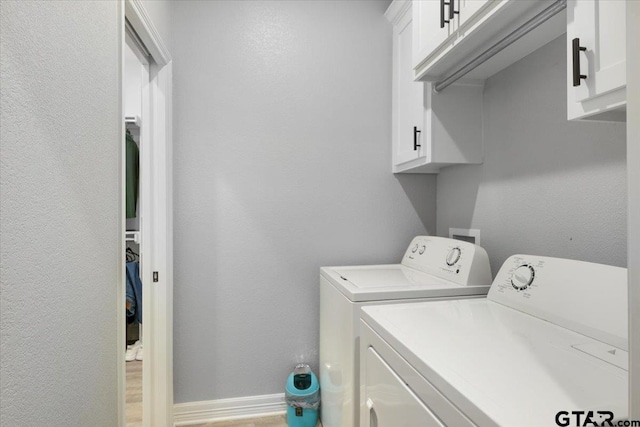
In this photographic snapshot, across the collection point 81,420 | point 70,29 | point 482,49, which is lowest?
point 81,420

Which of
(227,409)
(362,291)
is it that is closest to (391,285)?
(362,291)

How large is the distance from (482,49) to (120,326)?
1655 millimetres

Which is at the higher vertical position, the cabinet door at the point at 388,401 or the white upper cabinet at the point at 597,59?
the white upper cabinet at the point at 597,59

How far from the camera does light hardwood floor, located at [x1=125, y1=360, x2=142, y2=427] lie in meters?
1.98

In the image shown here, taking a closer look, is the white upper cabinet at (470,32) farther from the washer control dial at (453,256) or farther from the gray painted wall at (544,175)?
the washer control dial at (453,256)

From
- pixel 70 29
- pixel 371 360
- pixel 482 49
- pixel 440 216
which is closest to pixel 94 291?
pixel 70 29

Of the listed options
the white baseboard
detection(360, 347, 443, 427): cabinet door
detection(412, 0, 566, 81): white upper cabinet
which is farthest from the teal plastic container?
detection(412, 0, 566, 81): white upper cabinet

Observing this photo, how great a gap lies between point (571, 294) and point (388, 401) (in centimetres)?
63

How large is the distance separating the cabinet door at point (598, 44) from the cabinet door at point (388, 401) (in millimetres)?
832

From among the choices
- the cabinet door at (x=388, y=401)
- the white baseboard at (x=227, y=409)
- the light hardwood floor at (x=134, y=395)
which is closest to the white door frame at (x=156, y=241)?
the white baseboard at (x=227, y=409)

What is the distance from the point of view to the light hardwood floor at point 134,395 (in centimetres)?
198

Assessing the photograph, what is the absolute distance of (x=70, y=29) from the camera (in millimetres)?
816

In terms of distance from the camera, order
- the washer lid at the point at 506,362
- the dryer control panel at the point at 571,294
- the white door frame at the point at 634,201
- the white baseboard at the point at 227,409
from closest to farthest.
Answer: the white door frame at the point at 634,201
the washer lid at the point at 506,362
the dryer control panel at the point at 571,294
the white baseboard at the point at 227,409

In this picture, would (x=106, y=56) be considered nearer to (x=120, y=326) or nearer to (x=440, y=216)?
(x=120, y=326)
